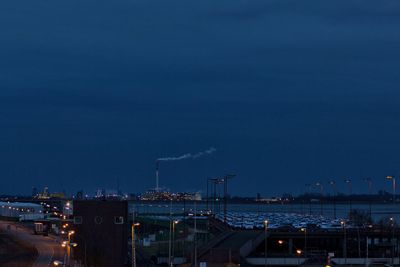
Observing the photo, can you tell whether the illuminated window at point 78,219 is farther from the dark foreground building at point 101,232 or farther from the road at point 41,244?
the road at point 41,244

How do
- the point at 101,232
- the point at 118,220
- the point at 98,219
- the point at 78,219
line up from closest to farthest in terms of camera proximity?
the point at 101,232, the point at 118,220, the point at 98,219, the point at 78,219

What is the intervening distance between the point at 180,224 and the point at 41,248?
2061 inches

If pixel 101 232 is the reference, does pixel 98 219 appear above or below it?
above

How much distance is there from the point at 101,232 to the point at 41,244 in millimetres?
12702

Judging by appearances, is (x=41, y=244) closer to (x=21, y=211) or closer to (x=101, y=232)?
(x=101, y=232)

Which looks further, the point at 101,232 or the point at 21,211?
the point at 21,211

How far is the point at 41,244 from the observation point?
222ft

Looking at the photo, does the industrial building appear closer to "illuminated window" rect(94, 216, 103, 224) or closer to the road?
the road

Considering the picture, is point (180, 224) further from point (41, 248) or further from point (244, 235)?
point (41, 248)

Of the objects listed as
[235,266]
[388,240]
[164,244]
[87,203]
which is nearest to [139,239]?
[164,244]

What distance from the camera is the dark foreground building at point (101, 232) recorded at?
55.7 m

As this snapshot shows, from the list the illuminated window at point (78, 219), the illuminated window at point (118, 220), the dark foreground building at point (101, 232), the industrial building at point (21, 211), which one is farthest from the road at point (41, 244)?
the industrial building at point (21, 211)

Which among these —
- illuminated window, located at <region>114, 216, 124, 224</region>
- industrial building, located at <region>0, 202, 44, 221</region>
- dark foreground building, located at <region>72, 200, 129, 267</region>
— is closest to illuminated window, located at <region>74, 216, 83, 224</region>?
dark foreground building, located at <region>72, 200, 129, 267</region>

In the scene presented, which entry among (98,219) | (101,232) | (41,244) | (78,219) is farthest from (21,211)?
(101,232)
